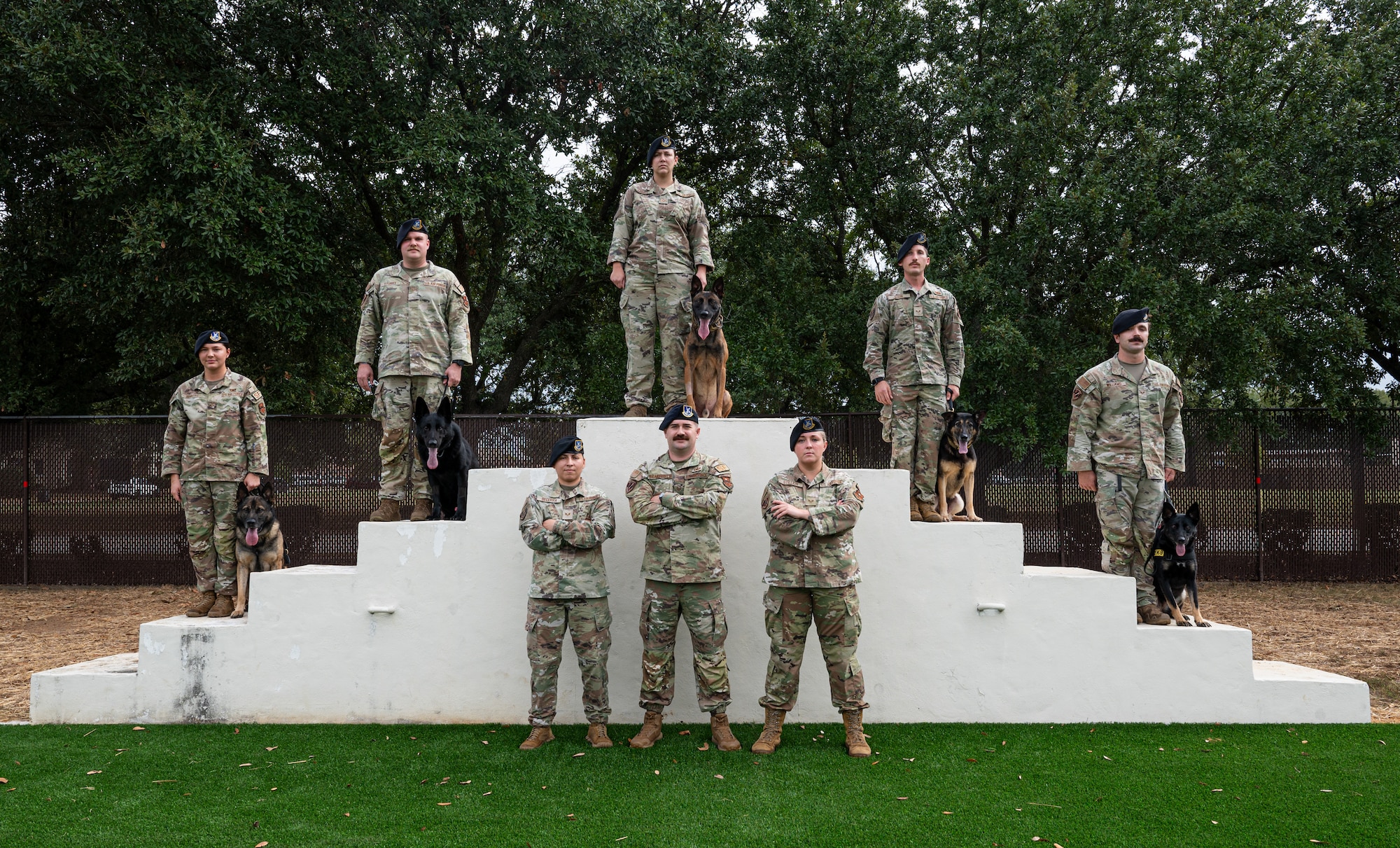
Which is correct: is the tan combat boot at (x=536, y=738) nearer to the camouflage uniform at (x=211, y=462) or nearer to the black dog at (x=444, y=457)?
the black dog at (x=444, y=457)

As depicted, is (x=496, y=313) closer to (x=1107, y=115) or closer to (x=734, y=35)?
(x=734, y=35)

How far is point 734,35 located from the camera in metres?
12.9

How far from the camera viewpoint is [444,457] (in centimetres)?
548

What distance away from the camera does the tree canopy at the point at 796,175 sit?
9547 mm

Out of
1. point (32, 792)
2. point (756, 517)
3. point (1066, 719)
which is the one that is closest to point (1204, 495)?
point (1066, 719)

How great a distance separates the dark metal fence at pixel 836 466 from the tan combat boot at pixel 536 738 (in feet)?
19.1

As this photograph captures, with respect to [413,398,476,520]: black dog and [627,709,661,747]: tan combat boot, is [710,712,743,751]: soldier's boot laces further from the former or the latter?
[413,398,476,520]: black dog

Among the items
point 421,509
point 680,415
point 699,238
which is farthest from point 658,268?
point 421,509

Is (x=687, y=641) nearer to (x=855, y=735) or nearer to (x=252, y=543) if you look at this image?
(x=855, y=735)

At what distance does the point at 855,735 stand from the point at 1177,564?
8.11ft

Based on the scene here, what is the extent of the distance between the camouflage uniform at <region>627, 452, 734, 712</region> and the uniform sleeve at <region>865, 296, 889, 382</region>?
68.6 inches

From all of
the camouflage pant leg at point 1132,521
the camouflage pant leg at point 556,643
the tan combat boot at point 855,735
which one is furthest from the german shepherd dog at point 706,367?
the camouflage pant leg at point 1132,521

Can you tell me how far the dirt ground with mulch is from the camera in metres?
6.59

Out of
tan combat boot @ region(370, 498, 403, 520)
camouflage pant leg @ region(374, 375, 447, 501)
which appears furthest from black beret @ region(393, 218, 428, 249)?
tan combat boot @ region(370, 498, 403, 520)
